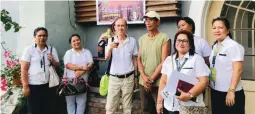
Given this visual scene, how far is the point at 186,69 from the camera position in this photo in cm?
282

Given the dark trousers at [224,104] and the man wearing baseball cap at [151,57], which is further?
the man wearing baseball cap at [151,57]

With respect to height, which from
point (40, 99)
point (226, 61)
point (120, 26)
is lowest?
point (40, 99)

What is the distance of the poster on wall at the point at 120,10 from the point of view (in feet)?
16.5

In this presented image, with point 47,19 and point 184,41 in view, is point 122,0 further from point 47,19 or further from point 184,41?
point 184,41

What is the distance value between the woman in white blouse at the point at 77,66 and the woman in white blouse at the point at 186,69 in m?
1.96

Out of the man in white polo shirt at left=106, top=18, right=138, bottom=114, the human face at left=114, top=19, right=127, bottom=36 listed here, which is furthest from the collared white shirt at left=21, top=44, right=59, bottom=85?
the human face at left=114, top=19, right=127, bottom=36

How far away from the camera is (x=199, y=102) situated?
2795 mm

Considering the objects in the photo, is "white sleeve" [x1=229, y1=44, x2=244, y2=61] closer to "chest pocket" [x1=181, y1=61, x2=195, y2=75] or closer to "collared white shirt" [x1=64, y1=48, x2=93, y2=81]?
"chest pocket" [x1=181, y1=61, x2=195, y2=75]

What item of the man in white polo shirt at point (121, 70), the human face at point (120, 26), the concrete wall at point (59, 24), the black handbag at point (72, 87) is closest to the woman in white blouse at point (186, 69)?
the man in white polo shirt at point (121, 70)

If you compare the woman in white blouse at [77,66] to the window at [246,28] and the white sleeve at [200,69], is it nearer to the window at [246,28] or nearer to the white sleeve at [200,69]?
Result: the white sleeve at [200,69]

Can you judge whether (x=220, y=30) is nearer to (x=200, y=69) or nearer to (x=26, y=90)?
(x=200, y=69)

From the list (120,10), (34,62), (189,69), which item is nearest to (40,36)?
(34,62)

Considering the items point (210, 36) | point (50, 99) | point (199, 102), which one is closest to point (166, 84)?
point (199, 102)

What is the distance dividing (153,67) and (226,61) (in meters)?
1.06
